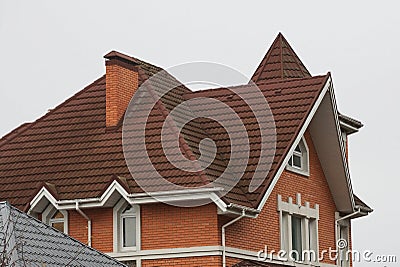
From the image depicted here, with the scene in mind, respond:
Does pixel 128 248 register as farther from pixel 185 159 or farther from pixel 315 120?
pixel 315 120

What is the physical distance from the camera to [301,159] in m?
30.3

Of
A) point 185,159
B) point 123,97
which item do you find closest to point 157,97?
point 123,97

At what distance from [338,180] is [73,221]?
8086 mm

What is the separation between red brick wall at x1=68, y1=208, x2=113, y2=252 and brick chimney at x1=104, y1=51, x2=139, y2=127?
2550 mm

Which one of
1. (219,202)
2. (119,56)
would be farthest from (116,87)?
(219,202)

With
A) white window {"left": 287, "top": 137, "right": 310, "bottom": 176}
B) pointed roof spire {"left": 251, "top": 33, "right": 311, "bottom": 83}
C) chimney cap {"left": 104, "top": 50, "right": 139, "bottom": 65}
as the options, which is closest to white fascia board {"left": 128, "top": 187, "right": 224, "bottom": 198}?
chimney cap {"left": 104, "top": 50, "right": 139, "bottom": 65}

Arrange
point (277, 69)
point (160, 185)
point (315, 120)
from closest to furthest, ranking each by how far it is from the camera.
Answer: point (160, 185) → point (315, 120) → point (277, 69)

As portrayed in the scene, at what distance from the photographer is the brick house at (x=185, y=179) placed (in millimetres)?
25500

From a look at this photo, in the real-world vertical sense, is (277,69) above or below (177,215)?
above

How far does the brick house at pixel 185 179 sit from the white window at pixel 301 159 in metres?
0.04

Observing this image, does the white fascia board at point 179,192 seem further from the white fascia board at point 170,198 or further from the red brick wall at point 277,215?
the red brick wall at point 277,215

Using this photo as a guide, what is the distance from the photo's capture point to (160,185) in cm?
2523

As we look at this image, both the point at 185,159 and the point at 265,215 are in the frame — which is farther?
the point at 265,215

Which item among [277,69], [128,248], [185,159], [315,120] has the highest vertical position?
[277,69]
